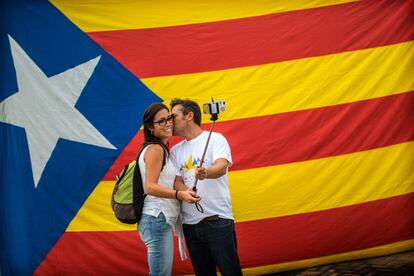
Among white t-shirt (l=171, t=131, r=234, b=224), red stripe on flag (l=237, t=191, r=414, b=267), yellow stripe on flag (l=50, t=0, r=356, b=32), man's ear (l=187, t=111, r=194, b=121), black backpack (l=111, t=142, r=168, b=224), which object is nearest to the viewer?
black backpack (l=111, t=142, r=168, b=224)

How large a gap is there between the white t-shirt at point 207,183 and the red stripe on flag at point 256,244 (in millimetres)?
1535

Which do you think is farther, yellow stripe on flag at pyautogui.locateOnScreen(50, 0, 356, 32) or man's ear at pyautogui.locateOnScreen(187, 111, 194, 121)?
yellow stripe on flag at pyautogui.locateOnScreen(50, 0, 356, 32)

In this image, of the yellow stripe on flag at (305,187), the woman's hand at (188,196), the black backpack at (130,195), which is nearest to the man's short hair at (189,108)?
the black backpack at (130,195)

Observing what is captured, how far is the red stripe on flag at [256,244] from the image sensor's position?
15.8 ft

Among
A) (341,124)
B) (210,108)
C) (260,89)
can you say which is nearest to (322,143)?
(341,124)

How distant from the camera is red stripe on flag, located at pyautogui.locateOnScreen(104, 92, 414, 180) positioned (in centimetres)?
481

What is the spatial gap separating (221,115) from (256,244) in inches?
46.3

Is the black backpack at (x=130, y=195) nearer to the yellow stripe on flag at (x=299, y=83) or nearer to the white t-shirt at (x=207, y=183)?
the white t-shirt at (x=207, y=183)

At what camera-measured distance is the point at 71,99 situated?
189 inches

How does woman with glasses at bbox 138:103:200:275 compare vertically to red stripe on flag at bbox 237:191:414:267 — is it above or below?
above

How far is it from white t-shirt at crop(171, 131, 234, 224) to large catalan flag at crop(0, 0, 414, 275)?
1413 mm

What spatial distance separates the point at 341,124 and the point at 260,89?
78 cm

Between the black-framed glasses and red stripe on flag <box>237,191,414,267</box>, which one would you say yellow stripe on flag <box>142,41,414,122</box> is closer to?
red stripe on flag <box>237,191,414,267</box>

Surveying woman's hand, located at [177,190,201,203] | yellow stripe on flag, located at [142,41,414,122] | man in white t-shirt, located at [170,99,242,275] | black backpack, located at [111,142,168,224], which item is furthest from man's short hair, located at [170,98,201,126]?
yellow stripe on flag, located at [142,41,414,122]
